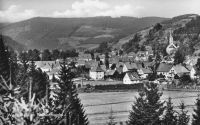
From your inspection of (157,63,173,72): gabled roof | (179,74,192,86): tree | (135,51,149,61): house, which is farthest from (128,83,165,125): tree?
(135,51,149,61): house

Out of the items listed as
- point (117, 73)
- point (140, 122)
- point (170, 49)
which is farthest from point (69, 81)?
point (170, 49)

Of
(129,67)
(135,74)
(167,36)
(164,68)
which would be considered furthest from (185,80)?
(167,36)

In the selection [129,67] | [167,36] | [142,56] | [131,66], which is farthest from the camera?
[167,36]

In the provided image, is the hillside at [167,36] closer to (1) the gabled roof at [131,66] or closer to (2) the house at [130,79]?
(1) the gabled roof at [131,66]

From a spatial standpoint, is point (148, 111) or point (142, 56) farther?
point (142, 56)

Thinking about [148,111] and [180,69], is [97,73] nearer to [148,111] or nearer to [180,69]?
[180,69]

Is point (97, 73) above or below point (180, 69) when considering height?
below

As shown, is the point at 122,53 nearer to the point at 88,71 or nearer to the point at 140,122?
the point at 88,71

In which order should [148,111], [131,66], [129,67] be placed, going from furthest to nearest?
[131,66], [129,67], [148,111]

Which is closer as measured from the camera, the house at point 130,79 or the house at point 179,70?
the house at point 130,79

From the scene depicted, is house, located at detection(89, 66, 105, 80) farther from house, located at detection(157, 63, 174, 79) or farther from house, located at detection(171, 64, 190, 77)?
house, located at detection(171, 64, 190, 77)

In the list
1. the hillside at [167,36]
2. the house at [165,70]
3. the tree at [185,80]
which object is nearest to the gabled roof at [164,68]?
the house at [165,70]

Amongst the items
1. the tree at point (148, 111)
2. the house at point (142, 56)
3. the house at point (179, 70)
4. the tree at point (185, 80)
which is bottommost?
the tree at point (185, 80)
